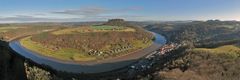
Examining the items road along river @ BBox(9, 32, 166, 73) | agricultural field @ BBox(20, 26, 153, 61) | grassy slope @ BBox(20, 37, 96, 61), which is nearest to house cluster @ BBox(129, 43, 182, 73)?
road along river @ BBox(9, 32, 166, 73)

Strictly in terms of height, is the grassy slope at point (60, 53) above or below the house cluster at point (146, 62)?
below

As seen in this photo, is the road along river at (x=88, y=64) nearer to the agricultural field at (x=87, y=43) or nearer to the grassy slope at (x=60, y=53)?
the grassy slope at (x=60, y=53)

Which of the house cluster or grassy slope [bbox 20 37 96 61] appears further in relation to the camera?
grassy slope [bbox 20 37 96 61]

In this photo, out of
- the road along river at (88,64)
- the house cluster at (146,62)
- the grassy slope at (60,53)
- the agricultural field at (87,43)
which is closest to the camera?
the house cluster at (146,62)

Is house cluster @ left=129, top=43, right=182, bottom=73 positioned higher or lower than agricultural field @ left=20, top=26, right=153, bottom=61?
higher

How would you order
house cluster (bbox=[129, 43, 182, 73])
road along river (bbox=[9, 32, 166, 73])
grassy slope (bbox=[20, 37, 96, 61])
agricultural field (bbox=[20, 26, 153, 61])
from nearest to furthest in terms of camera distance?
1. house cluster (bbox=[129, 43, 182, 73])
2. road along river (bbox=[9, 32, 166, 73])
3. grassy slope (bbox=[20, 37, 96, 61])
4. agricultural field (bbox=[20, 26, 153, 61])

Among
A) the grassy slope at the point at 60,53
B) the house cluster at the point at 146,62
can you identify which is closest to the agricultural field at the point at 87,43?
the grassy slope at the point at 60,53

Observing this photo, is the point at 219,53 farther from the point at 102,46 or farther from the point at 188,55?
the point at 102,46

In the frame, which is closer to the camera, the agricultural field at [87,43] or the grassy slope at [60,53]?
the grassy slope at [60,53]

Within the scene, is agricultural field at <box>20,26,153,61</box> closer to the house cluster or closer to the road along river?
the road along river

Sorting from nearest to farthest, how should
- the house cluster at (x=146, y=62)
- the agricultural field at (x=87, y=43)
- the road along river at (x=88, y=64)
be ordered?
the house cluster at (x=146, y=62), the road along river at (x=88, y=64), the agricultural field at (x=87, y=43)
